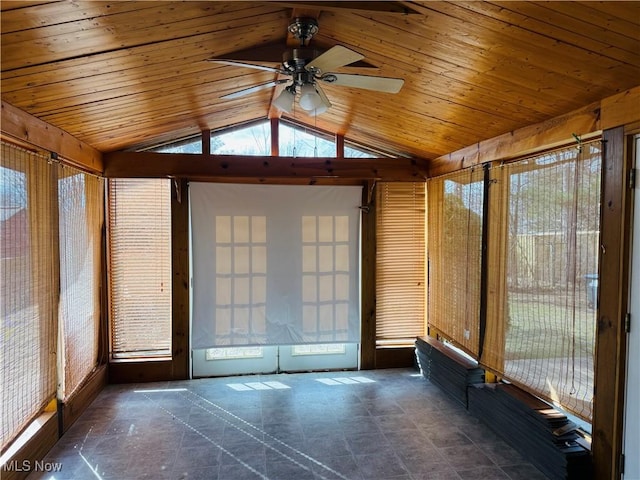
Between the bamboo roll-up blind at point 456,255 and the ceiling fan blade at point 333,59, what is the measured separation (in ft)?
6.60

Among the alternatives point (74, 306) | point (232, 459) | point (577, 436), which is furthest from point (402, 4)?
point (74, 306)

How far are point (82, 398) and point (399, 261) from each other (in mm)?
3437

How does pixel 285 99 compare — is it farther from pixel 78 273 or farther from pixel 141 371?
pixel 141 371

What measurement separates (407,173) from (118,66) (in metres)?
3.18

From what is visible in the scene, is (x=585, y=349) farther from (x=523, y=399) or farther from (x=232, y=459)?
(x=232, y=459)

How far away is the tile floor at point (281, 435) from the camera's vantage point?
2721 millimetres

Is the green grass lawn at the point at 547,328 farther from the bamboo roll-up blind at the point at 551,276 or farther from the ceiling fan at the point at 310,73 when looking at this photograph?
the ceiling fan at the point at 310,73

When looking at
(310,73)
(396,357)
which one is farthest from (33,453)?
(396,357)

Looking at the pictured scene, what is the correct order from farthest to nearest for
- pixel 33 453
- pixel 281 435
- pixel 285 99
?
pixel 281 435, pixel 33 453, pixel 285 99

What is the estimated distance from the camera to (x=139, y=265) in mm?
4270

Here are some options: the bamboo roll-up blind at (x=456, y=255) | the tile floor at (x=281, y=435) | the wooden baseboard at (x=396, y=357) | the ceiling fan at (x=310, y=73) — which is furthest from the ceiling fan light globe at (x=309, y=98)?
the wooden baseboard at (x=396, y=357)

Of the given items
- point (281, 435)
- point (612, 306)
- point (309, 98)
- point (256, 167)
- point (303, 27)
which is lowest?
point (281, 435)

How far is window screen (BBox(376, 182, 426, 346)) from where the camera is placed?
15.4ft

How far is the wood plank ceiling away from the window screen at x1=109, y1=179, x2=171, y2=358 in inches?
33.7
